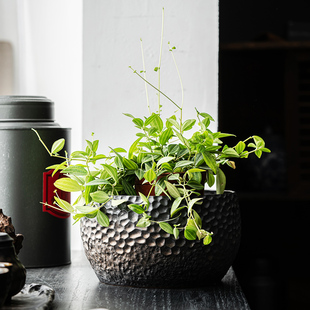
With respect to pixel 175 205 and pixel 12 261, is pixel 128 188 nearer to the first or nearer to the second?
pixel 175 205

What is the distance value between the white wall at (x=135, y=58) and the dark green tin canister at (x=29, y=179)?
19 cm

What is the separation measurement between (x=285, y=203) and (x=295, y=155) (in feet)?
0.41

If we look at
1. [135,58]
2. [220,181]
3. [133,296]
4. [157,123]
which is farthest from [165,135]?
[135,58]

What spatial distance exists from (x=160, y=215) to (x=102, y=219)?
0.10m

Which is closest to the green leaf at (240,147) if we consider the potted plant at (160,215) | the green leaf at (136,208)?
the potted plant at (160,215)

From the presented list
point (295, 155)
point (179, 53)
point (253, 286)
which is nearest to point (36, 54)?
point (179, 53)

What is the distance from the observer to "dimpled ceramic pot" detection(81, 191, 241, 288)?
34.0 inches

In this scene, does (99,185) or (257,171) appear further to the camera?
(257,171)

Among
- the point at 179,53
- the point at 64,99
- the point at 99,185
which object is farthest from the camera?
the point at 64,99

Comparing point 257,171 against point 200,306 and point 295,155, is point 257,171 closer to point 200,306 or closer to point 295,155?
point 295,155

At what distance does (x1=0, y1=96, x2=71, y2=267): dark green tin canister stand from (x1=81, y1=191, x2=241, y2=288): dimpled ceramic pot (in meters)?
0.20

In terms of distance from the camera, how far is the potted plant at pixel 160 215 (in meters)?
0.86

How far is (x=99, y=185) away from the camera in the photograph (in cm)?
93

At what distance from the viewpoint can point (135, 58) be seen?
1.26 m
